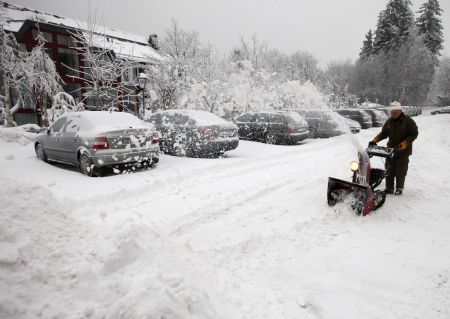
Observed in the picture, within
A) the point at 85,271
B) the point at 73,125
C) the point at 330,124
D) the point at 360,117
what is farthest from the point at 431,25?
the point at 85,271

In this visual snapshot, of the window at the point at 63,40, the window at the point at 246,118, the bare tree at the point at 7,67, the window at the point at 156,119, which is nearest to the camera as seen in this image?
the window at the point at 156,119

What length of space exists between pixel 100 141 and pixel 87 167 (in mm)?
786

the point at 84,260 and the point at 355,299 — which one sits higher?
the point at 84,260

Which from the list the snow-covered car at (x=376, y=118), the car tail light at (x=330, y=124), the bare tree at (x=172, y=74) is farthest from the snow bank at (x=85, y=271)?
the snow-covered car at (x=376, y=118)

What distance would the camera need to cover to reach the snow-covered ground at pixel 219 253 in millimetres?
2070

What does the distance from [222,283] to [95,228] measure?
55.2 inches

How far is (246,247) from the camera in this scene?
149 inches

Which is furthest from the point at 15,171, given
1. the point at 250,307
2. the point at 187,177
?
the point at 250,307

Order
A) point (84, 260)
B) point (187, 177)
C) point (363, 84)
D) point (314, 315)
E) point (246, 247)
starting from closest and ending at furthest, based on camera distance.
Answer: point (84, 260), point (314, 315), point (246, 247), point (187, 177), point (363, 84)

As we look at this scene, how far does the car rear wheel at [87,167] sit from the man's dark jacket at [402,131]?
6647 mm

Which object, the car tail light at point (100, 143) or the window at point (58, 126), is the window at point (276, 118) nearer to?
the car tail light at point (100, 143)

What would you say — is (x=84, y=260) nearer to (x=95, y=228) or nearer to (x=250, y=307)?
(x=95, y=228)

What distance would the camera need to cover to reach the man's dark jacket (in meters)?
5.54

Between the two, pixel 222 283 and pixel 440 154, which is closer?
pixel 222 283
